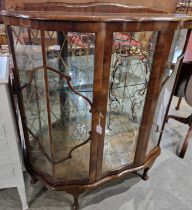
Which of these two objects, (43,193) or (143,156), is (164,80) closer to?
(143,156)

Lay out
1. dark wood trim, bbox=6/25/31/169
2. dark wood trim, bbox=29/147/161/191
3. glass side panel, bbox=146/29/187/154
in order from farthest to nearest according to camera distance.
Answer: dark wood trim, bbox=29/147/161/191 → glass side panel, bbox=146/29/187/154 → dark wood trim, bbox=6/25/31/169

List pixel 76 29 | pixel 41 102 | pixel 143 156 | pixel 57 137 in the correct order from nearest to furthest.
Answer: pixel 76 29 < pixel 41 102 < pixel 57 137 < pixel 143 156

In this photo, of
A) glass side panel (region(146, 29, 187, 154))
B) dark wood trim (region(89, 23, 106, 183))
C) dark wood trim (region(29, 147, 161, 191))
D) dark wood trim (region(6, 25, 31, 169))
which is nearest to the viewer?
dark wood trim (region(89, 23, 106, 183))

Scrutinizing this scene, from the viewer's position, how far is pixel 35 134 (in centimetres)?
99

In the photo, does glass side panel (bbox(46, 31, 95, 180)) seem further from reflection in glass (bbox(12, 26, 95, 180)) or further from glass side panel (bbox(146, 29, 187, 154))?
glass side panel (bbox(146, 29, 187, 154))

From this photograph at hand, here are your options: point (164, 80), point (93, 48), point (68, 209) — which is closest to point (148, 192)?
point (68, 209)

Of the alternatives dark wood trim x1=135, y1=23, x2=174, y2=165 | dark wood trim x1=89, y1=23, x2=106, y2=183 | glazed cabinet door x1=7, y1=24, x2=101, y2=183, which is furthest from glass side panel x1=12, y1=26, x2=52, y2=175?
dark wood trim x1=135, y1=23, x2=174, y2=165

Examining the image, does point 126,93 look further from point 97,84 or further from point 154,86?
point 97,84

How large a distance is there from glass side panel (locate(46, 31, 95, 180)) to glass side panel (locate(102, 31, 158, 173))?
10cm

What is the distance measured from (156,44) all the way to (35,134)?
673mm

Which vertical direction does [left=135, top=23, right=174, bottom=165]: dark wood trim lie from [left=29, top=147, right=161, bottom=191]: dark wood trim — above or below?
above

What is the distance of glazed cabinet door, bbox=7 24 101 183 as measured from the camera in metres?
0.70

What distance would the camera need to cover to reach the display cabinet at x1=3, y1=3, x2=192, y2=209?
0.65m

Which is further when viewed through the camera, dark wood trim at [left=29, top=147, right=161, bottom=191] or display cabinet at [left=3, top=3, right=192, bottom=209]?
dark wood trim at [left=29, top=147, right=161, bottom=191]
